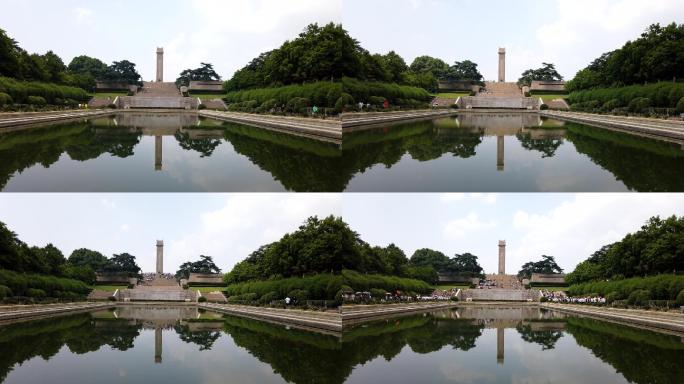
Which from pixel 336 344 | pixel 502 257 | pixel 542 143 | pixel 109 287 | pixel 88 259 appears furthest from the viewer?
pixel 502 257

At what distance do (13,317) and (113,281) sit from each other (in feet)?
86.7

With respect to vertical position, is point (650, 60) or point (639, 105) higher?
point (650, 60)

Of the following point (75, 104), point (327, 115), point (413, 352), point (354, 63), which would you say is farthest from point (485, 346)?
point (75, 104)

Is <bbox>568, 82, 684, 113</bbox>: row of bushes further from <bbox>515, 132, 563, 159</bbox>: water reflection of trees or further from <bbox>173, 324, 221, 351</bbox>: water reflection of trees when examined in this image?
<bbox>173, 324, 221, 351</bbox>: water reflection of trees

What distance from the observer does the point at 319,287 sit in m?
18.2

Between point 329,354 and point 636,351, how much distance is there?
19.5 ft

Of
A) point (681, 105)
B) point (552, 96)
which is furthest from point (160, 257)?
point (681, 105)

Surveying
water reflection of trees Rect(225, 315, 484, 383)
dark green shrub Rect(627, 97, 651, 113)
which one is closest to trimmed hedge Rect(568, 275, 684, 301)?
water reflection of trees Rect(225, 315, 484, 383)

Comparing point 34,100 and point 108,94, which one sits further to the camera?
point 108,94

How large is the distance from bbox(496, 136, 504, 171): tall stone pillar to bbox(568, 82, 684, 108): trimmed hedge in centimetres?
883

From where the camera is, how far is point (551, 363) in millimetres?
11906

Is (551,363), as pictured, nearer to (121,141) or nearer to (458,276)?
(121,141)

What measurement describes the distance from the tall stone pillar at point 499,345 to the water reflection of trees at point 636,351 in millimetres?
1728

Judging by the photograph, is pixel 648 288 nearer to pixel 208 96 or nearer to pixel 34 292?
pixel 34 292
